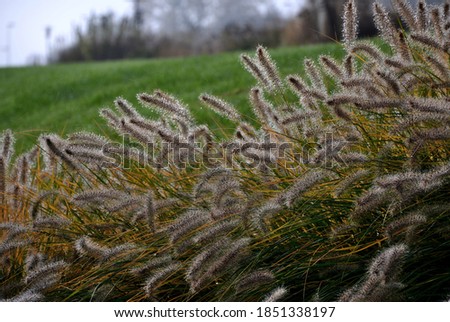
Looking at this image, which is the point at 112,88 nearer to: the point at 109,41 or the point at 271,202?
the point at 271,202

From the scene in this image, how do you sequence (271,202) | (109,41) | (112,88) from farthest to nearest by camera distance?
(109,41), (112,88), (271,202)

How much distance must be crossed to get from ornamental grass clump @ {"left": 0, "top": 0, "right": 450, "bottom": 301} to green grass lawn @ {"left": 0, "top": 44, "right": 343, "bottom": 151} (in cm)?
311

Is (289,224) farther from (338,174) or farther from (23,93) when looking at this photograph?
(23,93)

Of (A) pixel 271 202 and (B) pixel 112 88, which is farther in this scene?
(B) pixel 112 88

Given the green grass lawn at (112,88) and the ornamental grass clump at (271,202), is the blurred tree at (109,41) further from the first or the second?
the ornamental grass clump at (271,202)

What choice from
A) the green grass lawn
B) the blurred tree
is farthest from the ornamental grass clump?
the blurred tree

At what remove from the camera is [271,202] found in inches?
123

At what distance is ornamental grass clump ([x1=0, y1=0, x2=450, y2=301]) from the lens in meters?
2.94

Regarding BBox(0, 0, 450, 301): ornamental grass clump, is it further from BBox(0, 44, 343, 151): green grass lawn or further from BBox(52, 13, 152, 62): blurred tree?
BBox(52, 13, 152, 62): blurred tree

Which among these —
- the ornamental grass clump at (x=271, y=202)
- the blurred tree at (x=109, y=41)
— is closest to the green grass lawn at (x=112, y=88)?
the ornamental grass clump at (x=271, y=202)

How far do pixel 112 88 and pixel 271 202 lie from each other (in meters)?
8.17

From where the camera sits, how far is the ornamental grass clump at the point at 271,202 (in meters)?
2.94

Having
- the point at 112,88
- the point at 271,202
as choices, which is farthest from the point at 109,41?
the point at 271,202

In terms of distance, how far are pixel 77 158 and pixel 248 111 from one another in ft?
13.2
